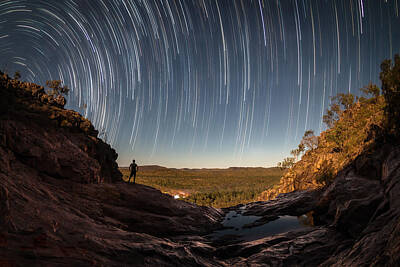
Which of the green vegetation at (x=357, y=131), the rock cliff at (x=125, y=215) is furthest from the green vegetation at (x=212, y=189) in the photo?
the rock cliff at (x=125, y=215)

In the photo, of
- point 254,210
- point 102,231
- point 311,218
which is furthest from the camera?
point 254,210

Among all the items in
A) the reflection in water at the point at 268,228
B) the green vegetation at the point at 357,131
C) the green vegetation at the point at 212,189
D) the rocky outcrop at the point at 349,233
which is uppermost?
the green vegetation at the point at 357,131

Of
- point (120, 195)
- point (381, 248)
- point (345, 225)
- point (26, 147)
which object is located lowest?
point (120, 195)

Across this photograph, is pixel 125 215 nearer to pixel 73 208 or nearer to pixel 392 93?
pixel 73 208

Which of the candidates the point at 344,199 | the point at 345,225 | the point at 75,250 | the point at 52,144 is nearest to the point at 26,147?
the point at 52,144

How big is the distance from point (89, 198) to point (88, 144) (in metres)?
7.39

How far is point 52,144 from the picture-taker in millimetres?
15867

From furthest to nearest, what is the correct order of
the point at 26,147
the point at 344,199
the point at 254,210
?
the point at 254,210
the point at 26,147
the point at 344,199

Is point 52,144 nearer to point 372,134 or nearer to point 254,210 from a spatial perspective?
point 254,210

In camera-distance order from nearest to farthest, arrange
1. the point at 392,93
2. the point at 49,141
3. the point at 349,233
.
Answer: the point at 349,233, the point at 392,93, the point at 49,141

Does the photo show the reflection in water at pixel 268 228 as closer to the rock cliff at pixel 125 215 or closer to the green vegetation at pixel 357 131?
the rock cliff at pixel 125 215

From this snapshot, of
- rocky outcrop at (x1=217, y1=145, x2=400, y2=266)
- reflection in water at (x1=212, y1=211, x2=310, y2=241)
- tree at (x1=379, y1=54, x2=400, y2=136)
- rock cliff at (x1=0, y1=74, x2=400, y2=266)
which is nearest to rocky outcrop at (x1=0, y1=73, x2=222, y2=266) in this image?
rock cliff at (x1=0, y1=74, x2=400, y2=266)

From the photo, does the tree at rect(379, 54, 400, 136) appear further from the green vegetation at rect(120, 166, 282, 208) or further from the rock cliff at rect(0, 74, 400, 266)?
the green vegetation at rect(120, 166, 282, 208)

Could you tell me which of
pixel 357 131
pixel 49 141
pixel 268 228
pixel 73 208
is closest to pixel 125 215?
pixel 73 208
